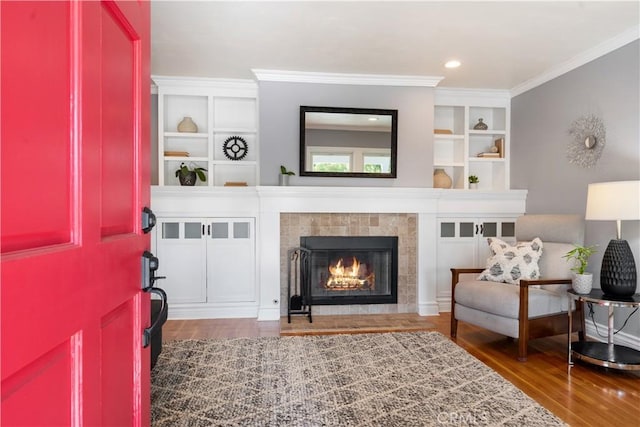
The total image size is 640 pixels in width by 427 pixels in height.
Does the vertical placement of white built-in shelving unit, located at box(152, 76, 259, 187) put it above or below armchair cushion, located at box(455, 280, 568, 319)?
above

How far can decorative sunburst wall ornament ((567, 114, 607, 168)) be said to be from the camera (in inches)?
133

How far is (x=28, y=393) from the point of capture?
55cm

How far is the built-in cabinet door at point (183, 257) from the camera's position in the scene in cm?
396

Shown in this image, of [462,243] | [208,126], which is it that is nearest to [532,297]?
[462,243]

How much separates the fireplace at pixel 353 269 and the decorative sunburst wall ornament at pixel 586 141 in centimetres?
184

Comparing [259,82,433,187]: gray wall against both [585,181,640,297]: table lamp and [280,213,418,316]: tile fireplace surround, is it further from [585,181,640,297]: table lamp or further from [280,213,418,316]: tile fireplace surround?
[585,181,640,297]: table lamp

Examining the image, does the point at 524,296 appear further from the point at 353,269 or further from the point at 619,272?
the point at 353,269

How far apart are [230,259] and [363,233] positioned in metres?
1.40

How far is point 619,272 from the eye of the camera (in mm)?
2650

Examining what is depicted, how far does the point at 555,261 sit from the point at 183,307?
136 inches

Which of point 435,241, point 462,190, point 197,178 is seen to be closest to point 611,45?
point 462,190

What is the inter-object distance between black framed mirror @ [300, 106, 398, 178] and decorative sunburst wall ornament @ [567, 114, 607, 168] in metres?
1.63

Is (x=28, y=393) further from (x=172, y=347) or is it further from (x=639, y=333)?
(x=639, y=333)

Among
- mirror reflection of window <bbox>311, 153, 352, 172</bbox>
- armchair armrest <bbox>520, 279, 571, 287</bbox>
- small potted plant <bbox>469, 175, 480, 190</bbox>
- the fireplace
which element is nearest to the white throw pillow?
armchair armrest <bbox>520, 279, 571, 287</bbox>
